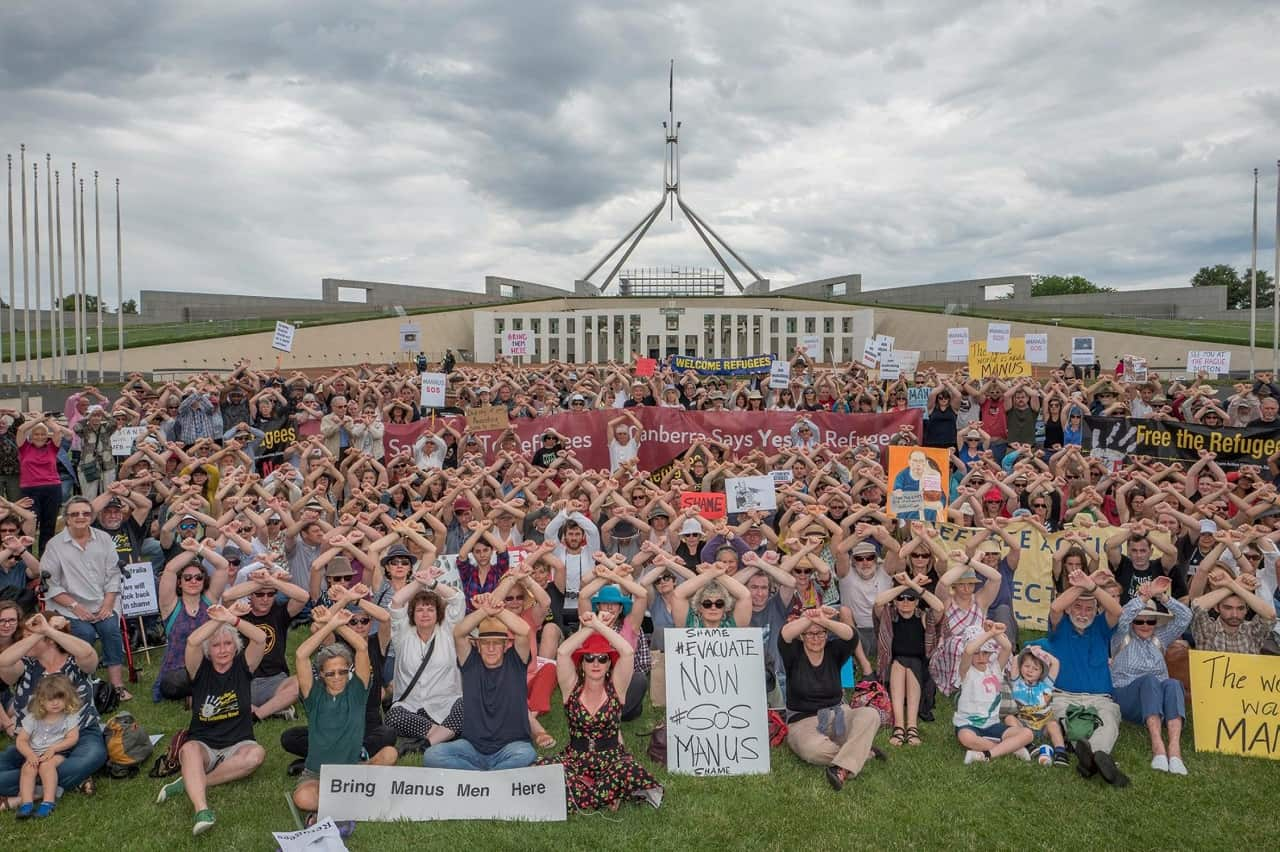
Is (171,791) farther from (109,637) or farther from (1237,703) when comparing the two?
(1237,703)

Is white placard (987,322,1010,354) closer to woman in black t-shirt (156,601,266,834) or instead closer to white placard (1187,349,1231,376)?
white placard (1187,349,1231,376)

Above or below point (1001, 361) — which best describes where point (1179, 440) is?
below

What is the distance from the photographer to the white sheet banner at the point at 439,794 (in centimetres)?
563

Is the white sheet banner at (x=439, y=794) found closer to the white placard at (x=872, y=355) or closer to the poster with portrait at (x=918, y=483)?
the poster with portrait at (x=918, y=483)

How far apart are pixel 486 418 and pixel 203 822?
7.64 metres

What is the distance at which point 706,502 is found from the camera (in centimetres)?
948

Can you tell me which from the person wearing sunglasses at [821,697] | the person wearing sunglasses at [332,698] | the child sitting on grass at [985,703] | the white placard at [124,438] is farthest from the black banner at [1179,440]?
the white placard at [124,438]

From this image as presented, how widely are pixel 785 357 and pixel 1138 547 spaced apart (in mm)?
45495

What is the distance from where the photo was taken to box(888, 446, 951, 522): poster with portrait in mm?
9570

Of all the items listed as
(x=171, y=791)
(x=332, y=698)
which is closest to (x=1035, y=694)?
(x=332, y=698)

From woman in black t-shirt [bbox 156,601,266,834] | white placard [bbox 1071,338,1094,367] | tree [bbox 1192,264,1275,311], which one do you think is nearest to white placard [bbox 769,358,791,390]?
white placard [bbox 1071,338,1094,367]

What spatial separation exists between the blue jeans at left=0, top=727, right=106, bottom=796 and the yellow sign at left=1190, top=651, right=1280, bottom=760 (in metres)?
7.72

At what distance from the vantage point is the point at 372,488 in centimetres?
959

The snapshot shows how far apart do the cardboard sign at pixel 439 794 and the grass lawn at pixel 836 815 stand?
0.09m
